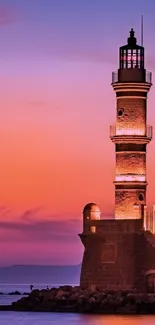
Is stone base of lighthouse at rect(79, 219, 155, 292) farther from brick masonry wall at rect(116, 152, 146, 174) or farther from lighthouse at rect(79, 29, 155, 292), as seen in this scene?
brick masonry wall at rect(116, 152, 146, 174)

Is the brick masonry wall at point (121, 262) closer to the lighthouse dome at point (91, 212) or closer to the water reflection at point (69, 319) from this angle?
the lighthouse dome at point (91, 212)

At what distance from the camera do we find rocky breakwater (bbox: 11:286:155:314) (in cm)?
6272

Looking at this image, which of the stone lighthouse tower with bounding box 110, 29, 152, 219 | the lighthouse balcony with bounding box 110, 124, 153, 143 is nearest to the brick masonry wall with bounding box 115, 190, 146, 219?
the stone lighthouse tower with bounding box 110, 29, 152, 219

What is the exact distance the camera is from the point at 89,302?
63781 millimetres

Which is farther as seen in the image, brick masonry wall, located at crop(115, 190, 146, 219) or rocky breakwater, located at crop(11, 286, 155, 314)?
brick masonry wall, located at crop(115, 190, 146, 219)

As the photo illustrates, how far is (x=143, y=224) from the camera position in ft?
215

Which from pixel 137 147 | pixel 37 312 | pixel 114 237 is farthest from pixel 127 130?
pixel 37 312

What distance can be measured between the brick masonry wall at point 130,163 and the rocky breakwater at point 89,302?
5813 millimetres

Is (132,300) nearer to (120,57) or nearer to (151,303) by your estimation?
(151,303)

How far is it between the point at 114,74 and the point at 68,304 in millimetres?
11332

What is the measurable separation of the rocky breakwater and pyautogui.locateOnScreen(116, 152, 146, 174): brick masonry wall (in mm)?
5813

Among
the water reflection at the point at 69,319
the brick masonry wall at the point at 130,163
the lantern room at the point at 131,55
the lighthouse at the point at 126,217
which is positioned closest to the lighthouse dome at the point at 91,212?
the lighthouse at the point at 126,217

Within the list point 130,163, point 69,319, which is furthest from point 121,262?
point 130,163

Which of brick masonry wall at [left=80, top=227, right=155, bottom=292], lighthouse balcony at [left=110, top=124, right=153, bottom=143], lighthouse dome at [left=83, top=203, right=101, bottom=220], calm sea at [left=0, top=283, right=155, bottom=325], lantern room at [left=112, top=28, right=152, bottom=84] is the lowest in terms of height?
calm sea at [left=0, top=283, right=155, bottom=325]
